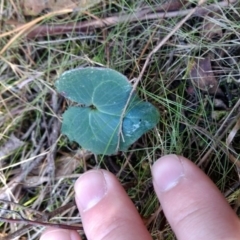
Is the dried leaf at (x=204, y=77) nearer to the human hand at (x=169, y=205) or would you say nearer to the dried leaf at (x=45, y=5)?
the human hand at (x=169, y=205)

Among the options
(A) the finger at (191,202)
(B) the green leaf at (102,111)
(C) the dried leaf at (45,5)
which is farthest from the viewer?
(C) the dried leaf at (45,5)

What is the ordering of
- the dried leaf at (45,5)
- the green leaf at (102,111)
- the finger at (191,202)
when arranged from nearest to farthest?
1. the finger at (191,202)
2. the green leaf at (102,111)
3. the dried leaf at (45,5)

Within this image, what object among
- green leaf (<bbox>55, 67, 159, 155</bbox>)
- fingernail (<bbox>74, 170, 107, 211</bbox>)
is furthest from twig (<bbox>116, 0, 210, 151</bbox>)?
fingernail (<bbox>74, 170, 107, 211</bbox>)

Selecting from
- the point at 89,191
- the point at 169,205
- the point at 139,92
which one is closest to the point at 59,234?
the point at 89,191

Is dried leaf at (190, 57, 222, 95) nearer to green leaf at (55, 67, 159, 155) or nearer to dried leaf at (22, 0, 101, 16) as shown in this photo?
green leaf at (55, 67, 159, 155)

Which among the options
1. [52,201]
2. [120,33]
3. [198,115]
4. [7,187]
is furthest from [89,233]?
[120,33]

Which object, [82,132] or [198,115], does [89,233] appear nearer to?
[82,132]

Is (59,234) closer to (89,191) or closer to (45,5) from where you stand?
(89,191)

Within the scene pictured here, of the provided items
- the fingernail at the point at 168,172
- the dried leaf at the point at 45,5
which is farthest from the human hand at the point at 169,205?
the dried leaf at the point at 45,5

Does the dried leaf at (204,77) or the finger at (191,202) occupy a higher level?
the dried leaf at (204,77)
